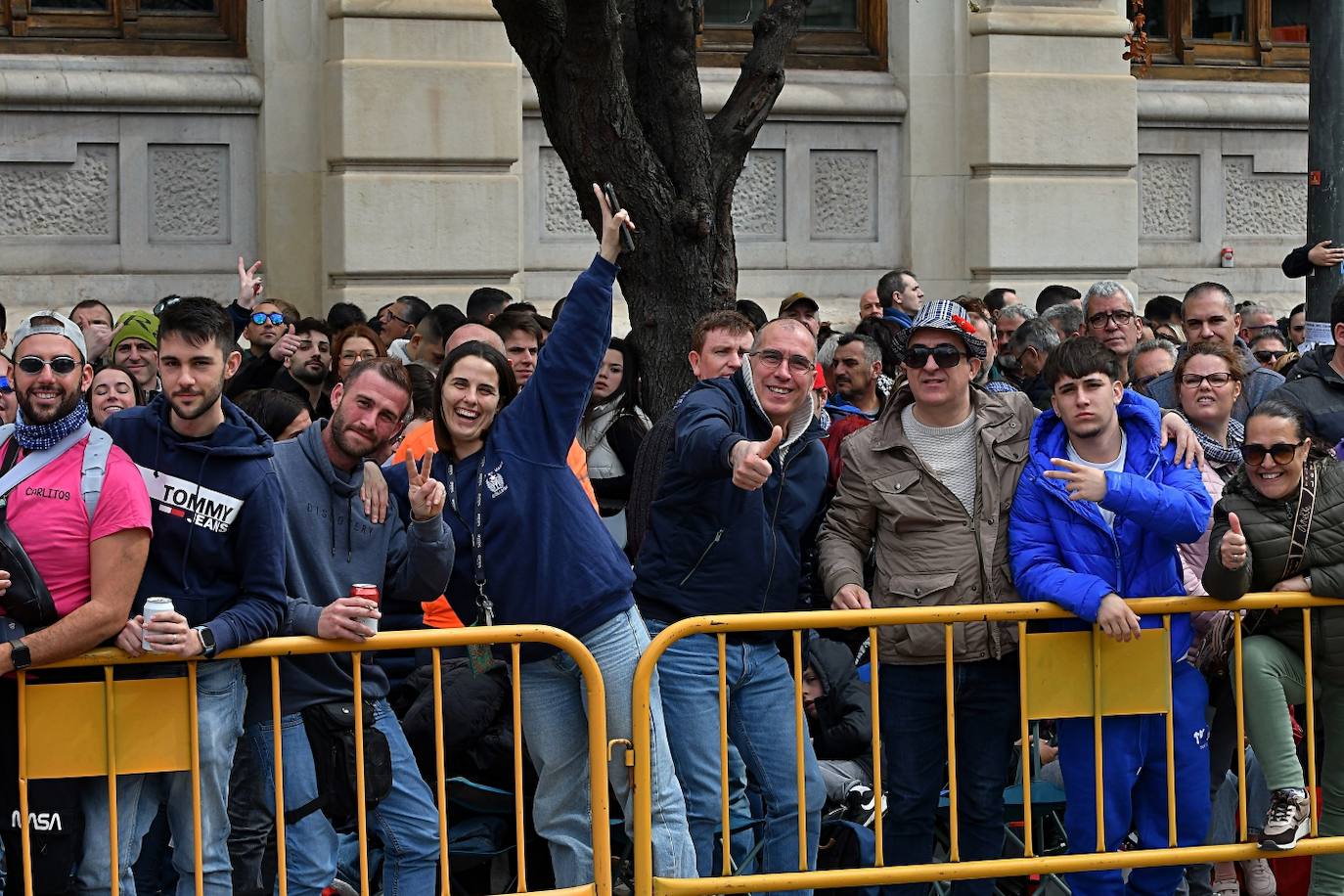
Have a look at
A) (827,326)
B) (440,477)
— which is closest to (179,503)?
(440,477)

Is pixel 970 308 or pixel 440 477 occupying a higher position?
pixel 970 308

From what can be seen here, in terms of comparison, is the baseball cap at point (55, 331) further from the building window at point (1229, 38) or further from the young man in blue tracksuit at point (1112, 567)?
the building window at point (1229, 38)

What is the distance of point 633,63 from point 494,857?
4.31 m

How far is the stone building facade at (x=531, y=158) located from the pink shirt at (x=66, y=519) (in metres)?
7.46

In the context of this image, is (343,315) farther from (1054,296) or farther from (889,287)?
(1054,296)

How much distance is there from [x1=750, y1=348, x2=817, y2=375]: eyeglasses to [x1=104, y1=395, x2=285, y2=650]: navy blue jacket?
158cm

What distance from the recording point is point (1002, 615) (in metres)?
6.06

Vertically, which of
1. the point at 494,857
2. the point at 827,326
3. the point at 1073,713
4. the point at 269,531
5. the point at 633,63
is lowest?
the point at 494,857

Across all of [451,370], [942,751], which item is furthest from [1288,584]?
[451,370]

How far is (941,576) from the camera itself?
626cm

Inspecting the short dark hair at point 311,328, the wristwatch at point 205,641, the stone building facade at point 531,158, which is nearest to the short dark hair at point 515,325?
the short dark hair at point 311,328

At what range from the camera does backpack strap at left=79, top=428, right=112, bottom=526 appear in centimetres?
540

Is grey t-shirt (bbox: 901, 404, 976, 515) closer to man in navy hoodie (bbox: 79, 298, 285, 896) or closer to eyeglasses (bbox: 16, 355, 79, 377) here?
man in navy hoodie (bbox: 79, 298, 285, 896)

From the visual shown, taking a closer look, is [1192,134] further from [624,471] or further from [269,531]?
[269,531]
